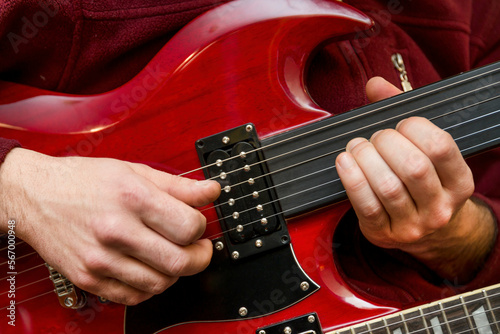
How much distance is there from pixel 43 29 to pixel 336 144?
0.54m

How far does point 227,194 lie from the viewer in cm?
67

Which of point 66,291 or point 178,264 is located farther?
point 66,291

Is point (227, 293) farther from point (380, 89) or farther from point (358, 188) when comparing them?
point (380, 89)

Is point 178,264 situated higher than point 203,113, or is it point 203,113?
point 203,113

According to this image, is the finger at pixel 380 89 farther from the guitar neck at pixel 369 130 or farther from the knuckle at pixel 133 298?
the knuckle at pixel 133 298

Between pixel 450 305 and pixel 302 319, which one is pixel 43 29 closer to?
pixel 302 319

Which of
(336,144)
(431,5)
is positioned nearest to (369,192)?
(336,144)

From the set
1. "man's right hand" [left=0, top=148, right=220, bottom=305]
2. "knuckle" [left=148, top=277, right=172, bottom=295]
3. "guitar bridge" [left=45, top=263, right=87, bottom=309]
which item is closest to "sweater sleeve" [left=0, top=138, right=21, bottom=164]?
"man's right hand" [left=0, top=148, right=220, bottom=305]

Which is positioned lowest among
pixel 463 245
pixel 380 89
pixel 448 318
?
pixel 448 318

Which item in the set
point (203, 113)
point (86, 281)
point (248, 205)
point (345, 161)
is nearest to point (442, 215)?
point (345, 161)

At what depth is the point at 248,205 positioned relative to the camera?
2.19ft

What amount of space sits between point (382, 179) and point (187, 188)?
0.26 metres

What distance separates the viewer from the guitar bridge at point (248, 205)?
2.19ft

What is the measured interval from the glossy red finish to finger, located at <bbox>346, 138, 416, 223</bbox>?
0.10 meters
